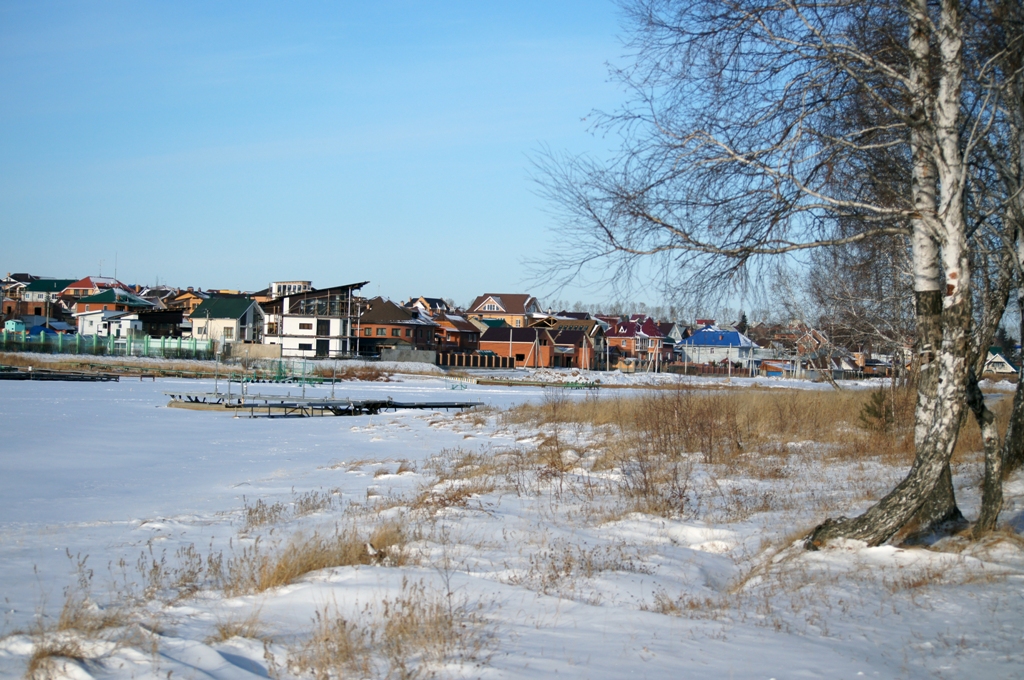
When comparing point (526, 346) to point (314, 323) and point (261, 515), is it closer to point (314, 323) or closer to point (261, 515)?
point (314, 323)

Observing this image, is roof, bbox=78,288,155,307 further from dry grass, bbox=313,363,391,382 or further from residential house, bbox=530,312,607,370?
residential house, bbox=530,312,607,370

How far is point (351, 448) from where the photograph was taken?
61.1ft

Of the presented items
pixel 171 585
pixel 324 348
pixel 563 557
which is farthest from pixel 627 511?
pixel 324 348

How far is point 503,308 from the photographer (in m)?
111

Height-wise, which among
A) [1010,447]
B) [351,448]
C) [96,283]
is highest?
[96,283]

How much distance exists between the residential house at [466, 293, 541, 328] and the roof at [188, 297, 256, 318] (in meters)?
38.3

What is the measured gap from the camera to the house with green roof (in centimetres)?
7831

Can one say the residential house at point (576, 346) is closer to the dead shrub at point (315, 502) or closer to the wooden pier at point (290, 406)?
the wooden pier at point (290, 406)

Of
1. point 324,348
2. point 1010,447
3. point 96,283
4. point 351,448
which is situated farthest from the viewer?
point 96,283

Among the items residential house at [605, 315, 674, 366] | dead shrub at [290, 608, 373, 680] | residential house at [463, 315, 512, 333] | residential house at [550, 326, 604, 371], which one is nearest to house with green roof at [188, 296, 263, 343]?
residential house at [463, 315, 512, 333]

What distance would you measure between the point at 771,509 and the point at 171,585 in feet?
20.8

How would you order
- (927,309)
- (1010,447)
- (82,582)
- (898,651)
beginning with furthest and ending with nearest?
1. (1010,447)
2. (927,309)
3. (82,582)
4. (898,651)

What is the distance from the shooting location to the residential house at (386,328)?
79.4 meters

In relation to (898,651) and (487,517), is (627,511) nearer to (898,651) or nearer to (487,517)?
(487,517)
